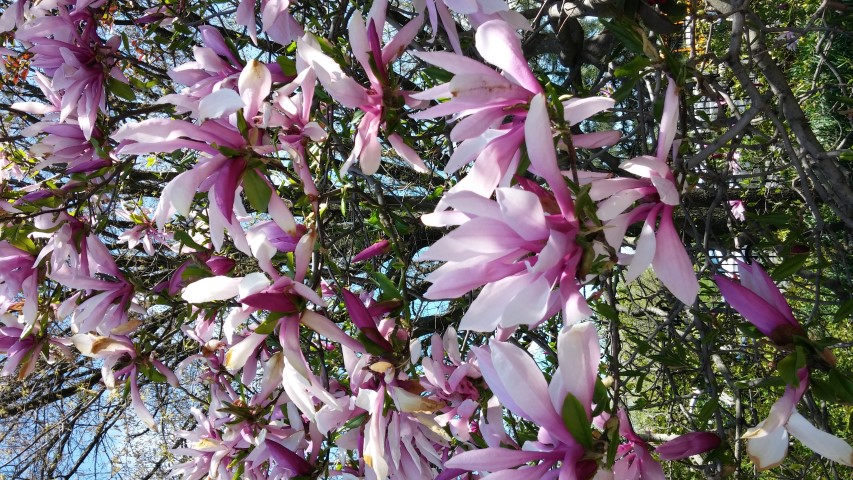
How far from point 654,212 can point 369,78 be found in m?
0.38

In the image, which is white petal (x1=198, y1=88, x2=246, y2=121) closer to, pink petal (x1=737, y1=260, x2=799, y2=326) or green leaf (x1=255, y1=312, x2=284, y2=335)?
green leaf (x1=255, y1=312, x2=284, y2=335)

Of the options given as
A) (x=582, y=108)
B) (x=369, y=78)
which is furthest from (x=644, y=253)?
(x=369, y=78)

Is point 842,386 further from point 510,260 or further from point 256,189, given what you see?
point 256,189

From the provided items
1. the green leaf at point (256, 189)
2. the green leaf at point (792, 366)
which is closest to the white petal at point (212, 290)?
the green leaf at point (256, 189)

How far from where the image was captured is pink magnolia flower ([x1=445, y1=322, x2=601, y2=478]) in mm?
507

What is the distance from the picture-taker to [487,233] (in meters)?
0.52

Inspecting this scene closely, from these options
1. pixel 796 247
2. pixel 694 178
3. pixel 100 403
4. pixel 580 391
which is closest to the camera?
pixel 580 391

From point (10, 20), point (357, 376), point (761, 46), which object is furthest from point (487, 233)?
point (10, 20)

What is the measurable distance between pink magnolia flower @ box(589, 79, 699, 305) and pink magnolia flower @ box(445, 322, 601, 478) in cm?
9

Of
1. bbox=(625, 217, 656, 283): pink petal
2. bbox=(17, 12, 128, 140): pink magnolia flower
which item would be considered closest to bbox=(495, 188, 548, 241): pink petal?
bbox=(625, 217, 656, 283): pink petal

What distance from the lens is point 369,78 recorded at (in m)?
0.76

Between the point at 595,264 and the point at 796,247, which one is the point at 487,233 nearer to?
the point at 595,264

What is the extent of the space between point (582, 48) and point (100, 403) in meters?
3.19

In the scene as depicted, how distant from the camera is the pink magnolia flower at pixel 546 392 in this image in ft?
1.66
